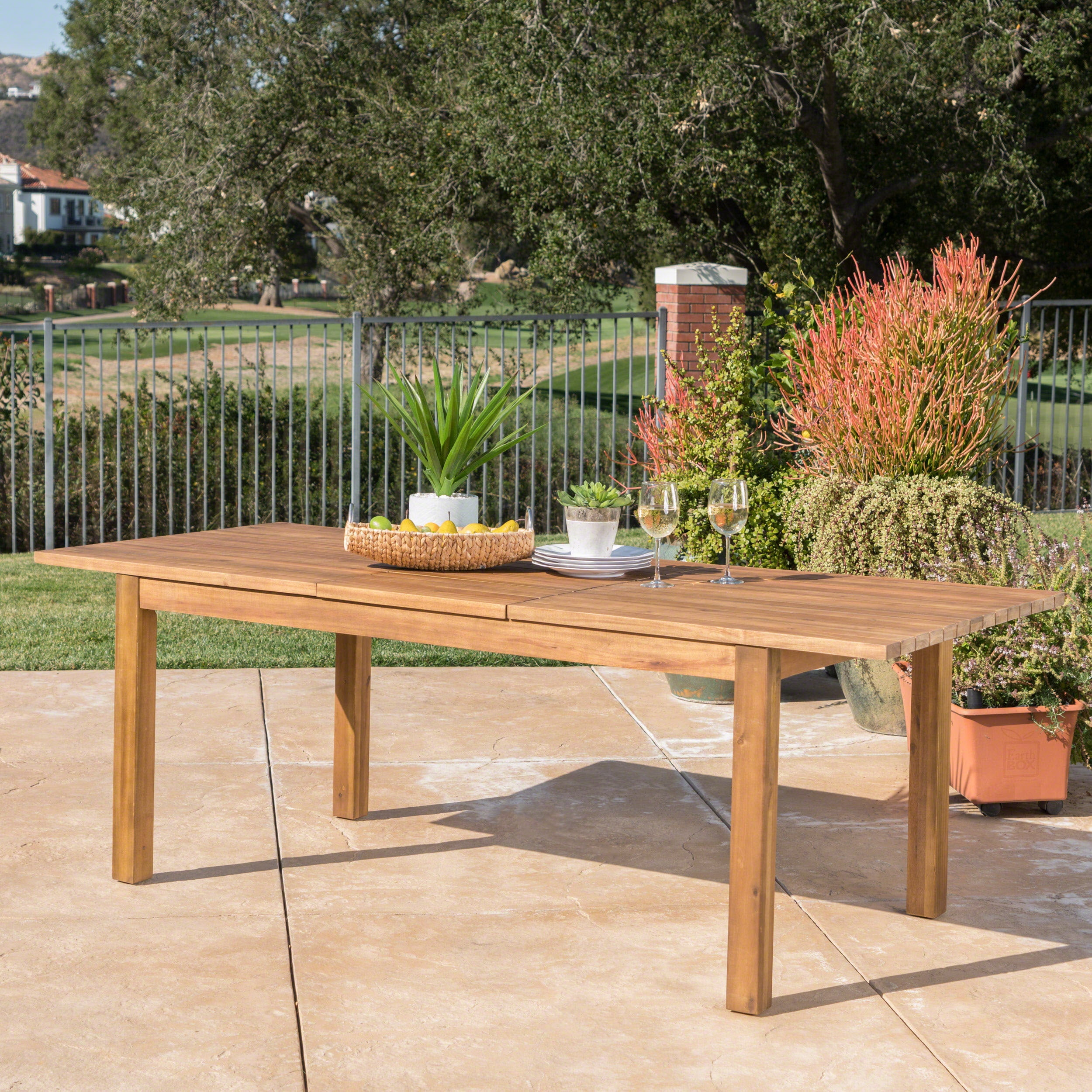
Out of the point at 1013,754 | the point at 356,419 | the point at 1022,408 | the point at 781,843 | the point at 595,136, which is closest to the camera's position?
the point at 781,843

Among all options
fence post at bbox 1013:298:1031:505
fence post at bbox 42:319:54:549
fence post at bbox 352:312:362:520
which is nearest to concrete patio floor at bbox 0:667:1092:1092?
fence post at bbox 352:312:362:520

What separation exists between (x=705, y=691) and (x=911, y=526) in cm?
125

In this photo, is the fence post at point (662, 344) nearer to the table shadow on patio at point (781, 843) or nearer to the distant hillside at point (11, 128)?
the table shadow on patio at point (781, 843)

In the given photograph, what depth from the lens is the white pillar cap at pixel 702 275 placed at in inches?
367

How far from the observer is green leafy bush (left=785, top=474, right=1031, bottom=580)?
5.32 m

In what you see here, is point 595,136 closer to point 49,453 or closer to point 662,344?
point 662,344

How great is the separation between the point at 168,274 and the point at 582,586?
1237 cm

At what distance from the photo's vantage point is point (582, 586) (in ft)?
11.5

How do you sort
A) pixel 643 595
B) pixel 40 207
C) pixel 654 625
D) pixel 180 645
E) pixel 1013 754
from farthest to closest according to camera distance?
1. pixel 40 207
2. pixel 180 645
3. pixel 1013 754
4. pixel 643 595
5. pixel 654 625

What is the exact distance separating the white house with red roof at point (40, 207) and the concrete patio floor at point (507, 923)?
3447 inches

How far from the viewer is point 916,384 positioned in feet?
18.4

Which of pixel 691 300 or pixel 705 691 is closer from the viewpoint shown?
pixel 705 691

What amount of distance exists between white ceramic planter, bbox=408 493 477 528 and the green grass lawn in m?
2.74

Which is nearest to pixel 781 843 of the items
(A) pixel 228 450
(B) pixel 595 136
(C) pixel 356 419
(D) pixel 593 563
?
(D) pixel 593 563
